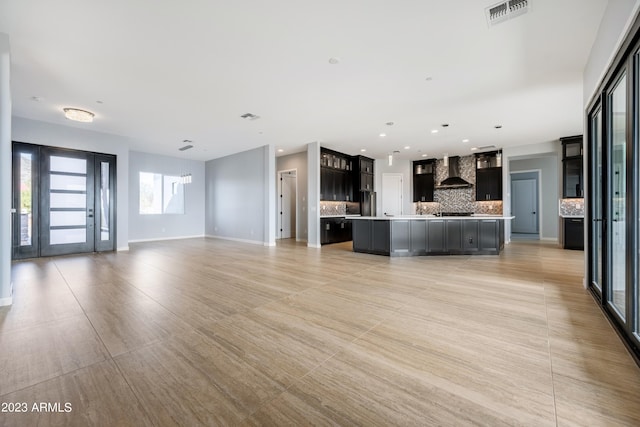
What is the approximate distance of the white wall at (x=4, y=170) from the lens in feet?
9.48

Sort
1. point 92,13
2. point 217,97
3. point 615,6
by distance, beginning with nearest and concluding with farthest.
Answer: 1. point 615,6
2. point 92,13
3. point 217,97

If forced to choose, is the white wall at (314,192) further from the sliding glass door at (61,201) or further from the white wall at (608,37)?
the white wall at (608,37)

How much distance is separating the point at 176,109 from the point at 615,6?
242 inches

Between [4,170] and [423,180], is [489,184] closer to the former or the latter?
[423,180]

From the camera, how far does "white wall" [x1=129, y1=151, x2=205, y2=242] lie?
345 inches

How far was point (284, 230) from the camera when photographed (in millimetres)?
10250

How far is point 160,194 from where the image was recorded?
30.6 feet

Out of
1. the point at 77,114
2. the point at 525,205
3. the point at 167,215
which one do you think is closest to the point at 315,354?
the point at 77,114

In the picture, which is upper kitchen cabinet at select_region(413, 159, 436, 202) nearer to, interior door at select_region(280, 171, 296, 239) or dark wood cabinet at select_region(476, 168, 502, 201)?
dark wood cabinet at select_region(476, 168, 502, 201)

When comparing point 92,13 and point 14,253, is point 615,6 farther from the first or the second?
point 14,253

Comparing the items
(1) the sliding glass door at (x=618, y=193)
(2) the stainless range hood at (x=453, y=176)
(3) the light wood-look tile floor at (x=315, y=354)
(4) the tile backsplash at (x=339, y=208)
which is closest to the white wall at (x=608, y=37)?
(1) the sliding glass door at (x=618, y=193)

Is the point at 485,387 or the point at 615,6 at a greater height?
the point at 615,6

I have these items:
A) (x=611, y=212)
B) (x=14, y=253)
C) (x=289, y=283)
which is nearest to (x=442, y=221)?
(x=611, y=212)

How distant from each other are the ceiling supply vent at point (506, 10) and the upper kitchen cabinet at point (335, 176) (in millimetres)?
5968
